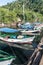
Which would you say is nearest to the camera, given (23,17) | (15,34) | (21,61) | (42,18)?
(21,61)

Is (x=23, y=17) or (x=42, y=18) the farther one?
(x=42, y=18)

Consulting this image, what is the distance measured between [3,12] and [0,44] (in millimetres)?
37769

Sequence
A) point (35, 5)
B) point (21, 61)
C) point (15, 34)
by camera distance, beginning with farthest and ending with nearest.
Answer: point (35, 5) → point (15, 34) → point (21, 61)

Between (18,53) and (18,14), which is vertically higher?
(18,53)

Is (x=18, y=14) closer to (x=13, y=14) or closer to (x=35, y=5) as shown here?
(x=13, y=14)

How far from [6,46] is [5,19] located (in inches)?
1469

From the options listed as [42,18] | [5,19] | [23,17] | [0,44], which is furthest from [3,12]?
[0,44]

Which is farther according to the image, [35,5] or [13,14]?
[35,5]

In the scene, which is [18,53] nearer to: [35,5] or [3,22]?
[3,22]

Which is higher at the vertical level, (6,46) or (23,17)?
(6,46)

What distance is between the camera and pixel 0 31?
84.9 ft

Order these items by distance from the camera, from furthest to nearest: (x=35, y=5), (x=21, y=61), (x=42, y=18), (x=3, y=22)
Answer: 1. (x=35, y=5)
2. (x=42, y=18)
3. (x=3, y=22)
4. (x=21, y=61)

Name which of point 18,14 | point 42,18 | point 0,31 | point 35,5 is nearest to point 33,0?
point 35,5

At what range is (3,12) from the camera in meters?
55.0
